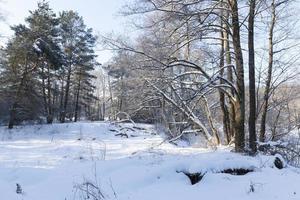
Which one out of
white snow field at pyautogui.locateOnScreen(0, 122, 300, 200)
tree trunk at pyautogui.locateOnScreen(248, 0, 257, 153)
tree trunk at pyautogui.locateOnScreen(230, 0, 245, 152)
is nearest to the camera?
white snow field at pyautogui.locateOnScreen(0, 122, 300, 200)

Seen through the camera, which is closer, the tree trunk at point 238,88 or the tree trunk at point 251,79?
the tree trunk at point 238,88

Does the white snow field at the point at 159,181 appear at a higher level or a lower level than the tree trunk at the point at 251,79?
lower

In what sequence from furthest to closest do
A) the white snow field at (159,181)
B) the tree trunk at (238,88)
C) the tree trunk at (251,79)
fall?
the tree trunk at (251,79) → the tree trunk at (238,88) → the white snow field at (159,181)

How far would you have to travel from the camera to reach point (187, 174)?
7941 mm

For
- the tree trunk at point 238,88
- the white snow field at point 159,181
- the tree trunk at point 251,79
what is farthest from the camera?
the tree trunk at point 251,79

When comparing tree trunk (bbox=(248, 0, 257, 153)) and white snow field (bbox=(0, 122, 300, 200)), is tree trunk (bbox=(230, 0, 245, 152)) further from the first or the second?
white snow field (bbox=(0, 122, 300, 200))

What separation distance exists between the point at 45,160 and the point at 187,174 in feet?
33.1

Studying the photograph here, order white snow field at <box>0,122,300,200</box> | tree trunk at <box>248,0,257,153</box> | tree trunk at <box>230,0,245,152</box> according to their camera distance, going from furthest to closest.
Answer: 1. tree trunk at <box>248,0,257,153</box>
2. tree trunk at <box>230,0,245,152</box>
3. white snow field at <box>0,122,300,200</box>

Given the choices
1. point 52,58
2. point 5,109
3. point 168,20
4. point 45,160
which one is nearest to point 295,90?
point 168,20

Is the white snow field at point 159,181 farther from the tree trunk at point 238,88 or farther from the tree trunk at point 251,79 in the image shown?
the tree trunk at point 251,79

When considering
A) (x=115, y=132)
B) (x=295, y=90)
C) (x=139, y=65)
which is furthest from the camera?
(x=115, y=132)

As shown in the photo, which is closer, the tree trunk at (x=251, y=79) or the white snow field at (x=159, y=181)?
the white snow field at (x=159, y=181)

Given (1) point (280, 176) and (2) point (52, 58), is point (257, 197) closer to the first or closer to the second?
(1) point (280, 176)

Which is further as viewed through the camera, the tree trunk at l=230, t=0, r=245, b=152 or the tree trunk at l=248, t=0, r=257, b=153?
the tree trunk at l=248, t=0, r=257, b=153
